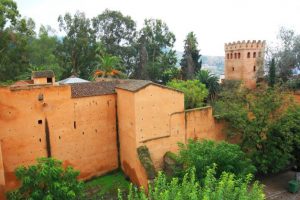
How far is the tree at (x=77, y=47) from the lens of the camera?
4100cm

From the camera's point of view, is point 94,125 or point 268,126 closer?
point 268,126

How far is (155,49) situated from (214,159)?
33.4m

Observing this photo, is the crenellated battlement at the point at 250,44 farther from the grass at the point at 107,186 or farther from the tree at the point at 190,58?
the grass at the point at 107,186

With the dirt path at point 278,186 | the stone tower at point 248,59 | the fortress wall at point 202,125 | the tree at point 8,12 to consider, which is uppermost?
the tree at point 8,12

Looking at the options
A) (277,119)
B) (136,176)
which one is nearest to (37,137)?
(136,176)

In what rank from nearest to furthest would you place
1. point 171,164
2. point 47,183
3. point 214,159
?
1. point 47,183
2. point 214,159
3. point 171,164

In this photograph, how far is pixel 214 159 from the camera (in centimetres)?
1464

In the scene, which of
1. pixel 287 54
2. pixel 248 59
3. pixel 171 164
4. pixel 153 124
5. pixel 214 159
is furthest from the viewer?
pixel 248 59

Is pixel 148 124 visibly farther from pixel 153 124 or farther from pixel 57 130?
pixel 57 130

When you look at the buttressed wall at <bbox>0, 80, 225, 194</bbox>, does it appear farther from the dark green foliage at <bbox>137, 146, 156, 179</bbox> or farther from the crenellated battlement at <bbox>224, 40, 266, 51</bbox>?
the crenellated battlement at <bbox>224, 40, 266, 51</bbox>

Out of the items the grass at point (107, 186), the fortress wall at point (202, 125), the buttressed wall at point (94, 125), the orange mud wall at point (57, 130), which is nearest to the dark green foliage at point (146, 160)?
the buttressed wall at point (94, 125)

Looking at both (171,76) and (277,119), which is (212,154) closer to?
(277,119)

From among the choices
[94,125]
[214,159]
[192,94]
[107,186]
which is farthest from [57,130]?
[192,94]

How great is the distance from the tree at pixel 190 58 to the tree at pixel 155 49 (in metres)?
3.91
